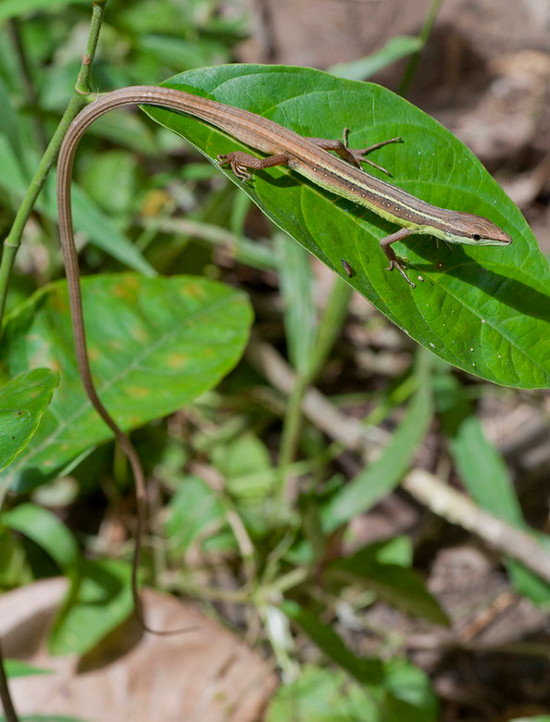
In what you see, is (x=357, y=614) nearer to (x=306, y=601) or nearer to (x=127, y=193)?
(x=306, y=601)

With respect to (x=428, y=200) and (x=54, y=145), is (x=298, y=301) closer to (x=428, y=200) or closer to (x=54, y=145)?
(x=428, y=200)

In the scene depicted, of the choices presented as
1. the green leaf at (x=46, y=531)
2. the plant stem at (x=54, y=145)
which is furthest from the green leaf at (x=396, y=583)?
the plant stem at (x=54, y=145)

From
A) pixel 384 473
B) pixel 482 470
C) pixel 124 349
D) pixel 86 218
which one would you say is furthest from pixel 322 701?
pixel 86 218

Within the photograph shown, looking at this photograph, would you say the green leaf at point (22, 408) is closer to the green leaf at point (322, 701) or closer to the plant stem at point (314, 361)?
the plant stem at point (314, 361)

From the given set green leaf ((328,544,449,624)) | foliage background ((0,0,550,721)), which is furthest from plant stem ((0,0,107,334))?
green leaf ((328,544,449,624))

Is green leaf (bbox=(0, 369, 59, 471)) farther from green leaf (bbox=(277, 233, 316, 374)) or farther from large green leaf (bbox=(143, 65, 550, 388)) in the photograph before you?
green leaf (bbox=(277, 233, 316, 374))

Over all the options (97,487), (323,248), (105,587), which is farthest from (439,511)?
(323,248)

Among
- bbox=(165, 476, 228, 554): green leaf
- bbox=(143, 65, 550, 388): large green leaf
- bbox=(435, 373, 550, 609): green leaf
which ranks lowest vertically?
bbox=(165, 476, 228, 554): green leaf
